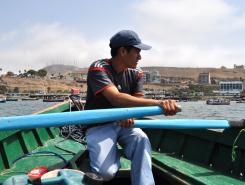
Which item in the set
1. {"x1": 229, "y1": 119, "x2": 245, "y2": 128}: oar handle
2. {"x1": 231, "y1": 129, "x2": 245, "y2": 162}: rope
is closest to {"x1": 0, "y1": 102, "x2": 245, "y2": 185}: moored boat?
{"x1": 231, "y1": 129, "x2": 245, "y2": 162}: rope

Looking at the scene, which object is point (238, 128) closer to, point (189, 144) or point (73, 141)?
point (189, 144)

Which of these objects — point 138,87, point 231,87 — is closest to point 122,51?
point 138,87

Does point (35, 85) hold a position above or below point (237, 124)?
above

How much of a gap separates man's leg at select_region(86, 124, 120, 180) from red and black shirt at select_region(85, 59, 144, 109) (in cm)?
26

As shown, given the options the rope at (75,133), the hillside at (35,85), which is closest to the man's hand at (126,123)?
the rope at (75,133)

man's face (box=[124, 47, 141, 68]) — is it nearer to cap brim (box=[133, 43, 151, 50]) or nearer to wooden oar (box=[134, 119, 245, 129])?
cap brim (box=[133, 43, 151, 50])

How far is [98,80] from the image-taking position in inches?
145

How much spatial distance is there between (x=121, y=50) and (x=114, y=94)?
20.9 inches

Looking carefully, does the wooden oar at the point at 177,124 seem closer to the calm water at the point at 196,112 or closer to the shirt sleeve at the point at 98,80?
the shirt sleeve at the point at 98,80

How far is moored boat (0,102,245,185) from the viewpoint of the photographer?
13.2ft

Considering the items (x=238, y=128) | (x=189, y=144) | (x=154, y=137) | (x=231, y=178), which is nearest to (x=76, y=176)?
(x=231, y=178)

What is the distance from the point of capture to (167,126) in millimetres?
4020

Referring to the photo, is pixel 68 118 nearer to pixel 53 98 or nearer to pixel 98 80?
pixel 98 80

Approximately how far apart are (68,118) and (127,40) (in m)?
1.20
